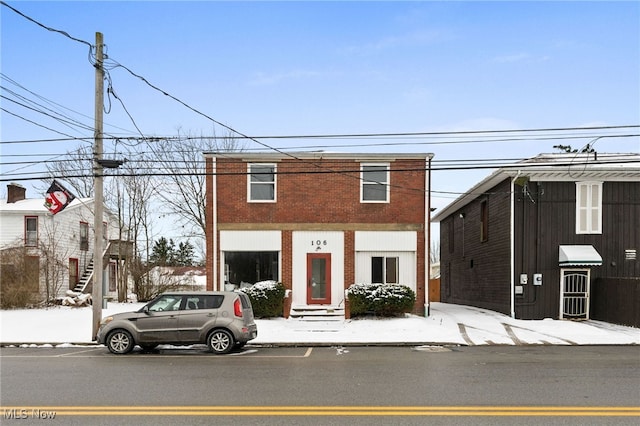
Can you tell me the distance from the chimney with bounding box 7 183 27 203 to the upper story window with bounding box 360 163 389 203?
77.0 ft

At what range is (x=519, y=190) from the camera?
22453 millimetres

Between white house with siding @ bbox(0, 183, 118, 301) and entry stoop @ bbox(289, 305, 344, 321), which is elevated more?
white house with siding @ bbox(0, 183, 118, 301)

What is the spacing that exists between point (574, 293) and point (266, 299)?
466 inches

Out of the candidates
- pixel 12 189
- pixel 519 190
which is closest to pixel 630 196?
pixel 519 190

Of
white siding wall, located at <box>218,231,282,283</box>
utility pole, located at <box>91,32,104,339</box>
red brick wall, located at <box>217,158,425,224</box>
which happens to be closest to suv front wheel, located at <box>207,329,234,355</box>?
utility pole, located at <box>91,32,104,339</box>

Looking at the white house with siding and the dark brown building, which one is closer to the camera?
the dark brown building

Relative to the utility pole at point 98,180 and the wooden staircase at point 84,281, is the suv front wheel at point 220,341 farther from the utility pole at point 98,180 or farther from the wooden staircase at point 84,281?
the wooden staircase at point 84,281

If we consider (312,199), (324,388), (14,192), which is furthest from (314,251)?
(14,192)

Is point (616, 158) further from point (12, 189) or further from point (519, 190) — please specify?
point (12, 189)

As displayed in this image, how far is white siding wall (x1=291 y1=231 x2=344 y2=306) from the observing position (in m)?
22.4

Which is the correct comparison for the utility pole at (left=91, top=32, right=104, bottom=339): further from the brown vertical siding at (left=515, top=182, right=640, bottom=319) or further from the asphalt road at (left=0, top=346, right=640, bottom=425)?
the brown vertical siding at (left=515, top=182, right=640, bottom=319)

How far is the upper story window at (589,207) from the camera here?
2227cm

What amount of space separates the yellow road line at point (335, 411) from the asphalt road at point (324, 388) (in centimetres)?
1

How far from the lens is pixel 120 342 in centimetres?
1423
